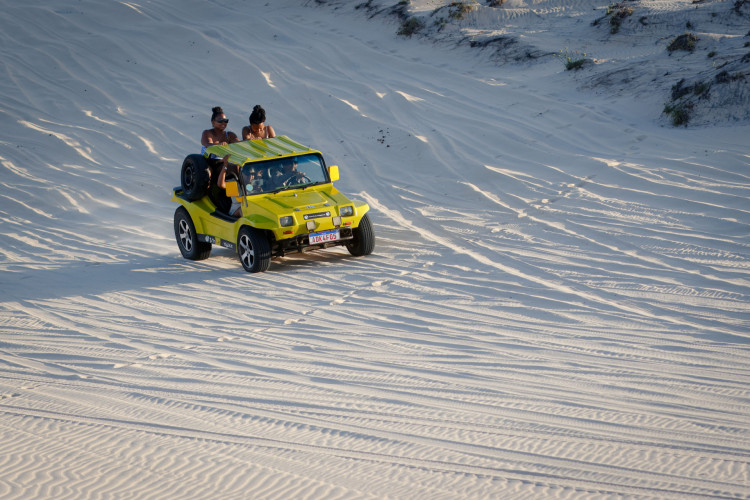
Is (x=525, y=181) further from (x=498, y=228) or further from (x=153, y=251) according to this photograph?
(x=153, y=251)

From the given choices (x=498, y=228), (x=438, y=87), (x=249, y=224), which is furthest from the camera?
(x=438, y=87)

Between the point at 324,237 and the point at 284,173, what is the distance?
1096 mm

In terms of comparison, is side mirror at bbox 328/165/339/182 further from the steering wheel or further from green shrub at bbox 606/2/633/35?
green shrub at bbox 606/2/633/35

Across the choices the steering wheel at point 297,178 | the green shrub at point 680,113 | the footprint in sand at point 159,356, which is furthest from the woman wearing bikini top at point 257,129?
the green shrub at point 680,113

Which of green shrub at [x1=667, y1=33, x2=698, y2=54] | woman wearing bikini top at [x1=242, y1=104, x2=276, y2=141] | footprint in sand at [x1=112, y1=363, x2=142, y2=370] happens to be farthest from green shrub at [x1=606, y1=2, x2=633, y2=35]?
footprint in sand at [x1=112, y1=363, x2=142, y2=370]

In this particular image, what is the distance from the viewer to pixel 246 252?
10.0 m

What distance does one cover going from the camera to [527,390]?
590 cm

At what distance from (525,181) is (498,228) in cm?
229

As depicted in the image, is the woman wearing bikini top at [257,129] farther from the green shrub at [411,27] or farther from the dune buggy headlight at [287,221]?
the green shrub at [411,27]

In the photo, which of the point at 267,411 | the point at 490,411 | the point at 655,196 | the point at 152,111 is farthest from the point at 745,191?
the point at 152,111

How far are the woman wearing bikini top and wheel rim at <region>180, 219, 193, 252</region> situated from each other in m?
1.42

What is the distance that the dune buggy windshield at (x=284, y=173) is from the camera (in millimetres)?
10133

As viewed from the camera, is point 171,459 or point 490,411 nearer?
point 171,459

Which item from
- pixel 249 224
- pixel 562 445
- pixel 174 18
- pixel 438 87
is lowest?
pixel 562 445
